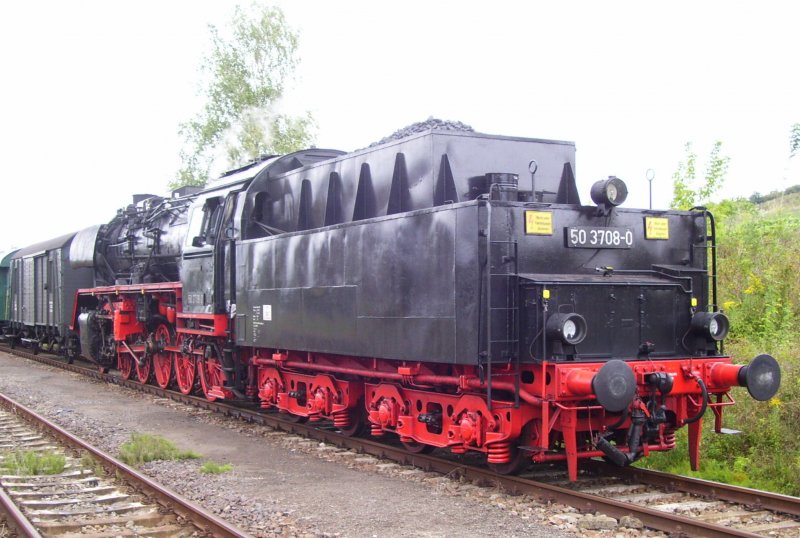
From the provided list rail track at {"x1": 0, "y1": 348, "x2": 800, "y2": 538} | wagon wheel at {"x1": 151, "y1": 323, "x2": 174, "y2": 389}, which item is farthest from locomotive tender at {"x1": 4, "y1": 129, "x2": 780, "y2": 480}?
wagon wheel at {"x1": 151, "y1": 323, "x2": 174, "y2": 389}

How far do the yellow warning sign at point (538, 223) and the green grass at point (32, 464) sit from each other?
527 cm

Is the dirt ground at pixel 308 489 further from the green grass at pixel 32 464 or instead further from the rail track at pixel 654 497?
the green grass at pixel 32 464

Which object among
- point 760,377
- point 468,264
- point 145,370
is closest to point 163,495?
point 468,264

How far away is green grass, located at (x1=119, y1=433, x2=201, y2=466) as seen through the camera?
27.3 feet

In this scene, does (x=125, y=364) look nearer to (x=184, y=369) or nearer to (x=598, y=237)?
(x=184, y=369)

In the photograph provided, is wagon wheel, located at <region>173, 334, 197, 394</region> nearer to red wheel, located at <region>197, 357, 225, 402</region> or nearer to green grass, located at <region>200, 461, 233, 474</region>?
red wheel, located at <region>197, 357, 225, 402</region>

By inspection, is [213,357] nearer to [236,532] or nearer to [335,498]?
[335,498]

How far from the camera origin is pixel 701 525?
17.5 feet

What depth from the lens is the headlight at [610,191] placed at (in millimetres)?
7027

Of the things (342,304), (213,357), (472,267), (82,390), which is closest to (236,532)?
(472,267)

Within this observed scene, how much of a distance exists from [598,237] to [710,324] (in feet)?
4.15

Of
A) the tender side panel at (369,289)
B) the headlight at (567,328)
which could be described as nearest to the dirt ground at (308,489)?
the tender side panel at (369,289)

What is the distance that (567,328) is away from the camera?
6312mm

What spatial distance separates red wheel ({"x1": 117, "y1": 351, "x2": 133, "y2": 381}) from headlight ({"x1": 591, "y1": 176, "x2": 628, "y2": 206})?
38.7 feet
